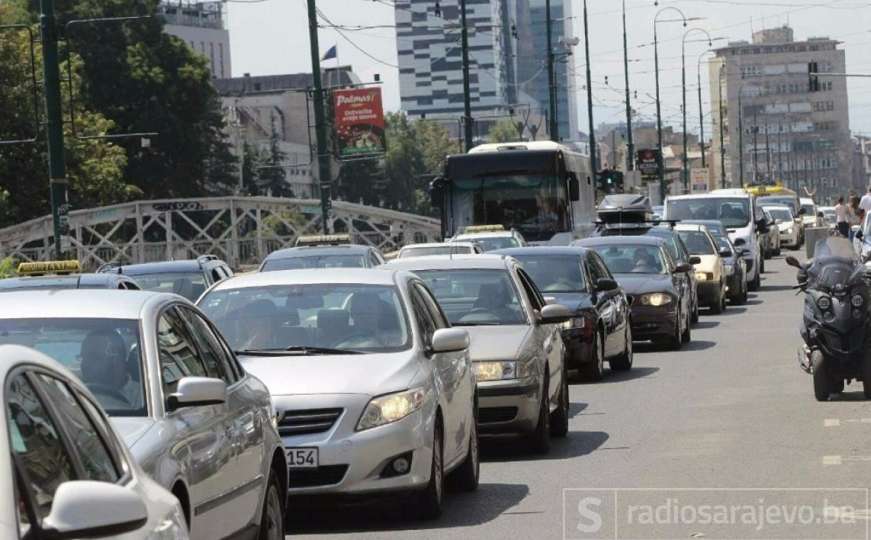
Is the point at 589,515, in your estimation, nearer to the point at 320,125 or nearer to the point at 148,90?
the point at 320,125

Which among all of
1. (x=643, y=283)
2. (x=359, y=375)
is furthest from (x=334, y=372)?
(x=643, y=283)

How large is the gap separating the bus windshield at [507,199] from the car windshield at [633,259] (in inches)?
537

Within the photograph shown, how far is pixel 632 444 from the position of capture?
599 inches

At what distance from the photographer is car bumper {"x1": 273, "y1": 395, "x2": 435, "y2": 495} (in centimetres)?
1098

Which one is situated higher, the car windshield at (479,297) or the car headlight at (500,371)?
the car windshield at (479,297)

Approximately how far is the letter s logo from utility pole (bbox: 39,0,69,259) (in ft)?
52.1

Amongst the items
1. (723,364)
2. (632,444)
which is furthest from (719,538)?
(723,364)

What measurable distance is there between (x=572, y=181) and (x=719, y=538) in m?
33.8

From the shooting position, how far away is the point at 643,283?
2770 cm

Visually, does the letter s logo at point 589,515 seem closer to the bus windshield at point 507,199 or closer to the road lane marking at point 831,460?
the road lane marking at point 831,460

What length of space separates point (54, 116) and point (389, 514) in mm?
16309

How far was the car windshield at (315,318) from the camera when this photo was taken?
12273 millimetres

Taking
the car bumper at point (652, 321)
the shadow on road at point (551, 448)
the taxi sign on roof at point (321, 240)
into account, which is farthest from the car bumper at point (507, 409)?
the taxi sign on roof at point (321, 240)

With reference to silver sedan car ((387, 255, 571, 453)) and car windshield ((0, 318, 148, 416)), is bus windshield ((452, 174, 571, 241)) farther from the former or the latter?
car windshield ((0, 318, 148, 416))
